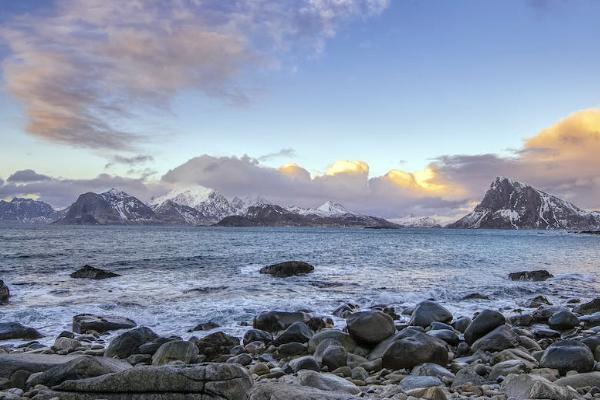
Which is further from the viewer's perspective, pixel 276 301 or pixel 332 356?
pixel 276 301

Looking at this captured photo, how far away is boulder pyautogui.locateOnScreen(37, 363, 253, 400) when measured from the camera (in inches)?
316

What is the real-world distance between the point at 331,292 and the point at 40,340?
1687 cm

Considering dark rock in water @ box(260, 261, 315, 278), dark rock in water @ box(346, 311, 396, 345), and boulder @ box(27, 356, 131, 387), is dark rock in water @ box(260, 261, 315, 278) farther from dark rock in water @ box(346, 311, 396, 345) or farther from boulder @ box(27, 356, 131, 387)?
boulder @ box(27, 356, 131, 387)

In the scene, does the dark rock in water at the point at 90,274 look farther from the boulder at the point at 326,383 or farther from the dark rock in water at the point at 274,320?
the boulder at the point at 326,383

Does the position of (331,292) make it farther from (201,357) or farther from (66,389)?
(66,389)

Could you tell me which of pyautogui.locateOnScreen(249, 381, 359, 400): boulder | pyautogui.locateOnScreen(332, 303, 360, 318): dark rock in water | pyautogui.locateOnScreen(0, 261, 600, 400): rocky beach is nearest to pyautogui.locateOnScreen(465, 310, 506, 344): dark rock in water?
pyautogui.locateOnScreen(0, 261, 600, 400): rocky beach

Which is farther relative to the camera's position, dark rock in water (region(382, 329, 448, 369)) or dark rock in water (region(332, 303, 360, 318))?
dark rock in water (region(332, 303, 360, 318))

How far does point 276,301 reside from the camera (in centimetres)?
2616

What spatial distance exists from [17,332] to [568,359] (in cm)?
1806

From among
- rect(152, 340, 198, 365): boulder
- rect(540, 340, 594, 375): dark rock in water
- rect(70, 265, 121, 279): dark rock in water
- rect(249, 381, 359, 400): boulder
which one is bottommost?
rect(70, 265, 121, 279): dark rock in water

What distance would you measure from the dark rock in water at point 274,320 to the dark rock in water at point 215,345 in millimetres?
2941

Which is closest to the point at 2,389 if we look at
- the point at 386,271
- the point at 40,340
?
the point at 40,340

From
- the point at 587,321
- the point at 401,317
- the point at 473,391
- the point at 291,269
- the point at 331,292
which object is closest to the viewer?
the point at 473,391

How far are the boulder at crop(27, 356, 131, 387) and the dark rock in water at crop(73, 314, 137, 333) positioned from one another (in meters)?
8.84
